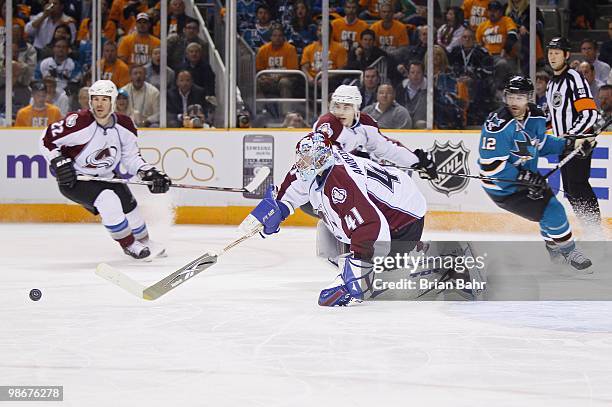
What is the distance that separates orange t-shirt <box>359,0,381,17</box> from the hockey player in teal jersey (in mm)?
2722

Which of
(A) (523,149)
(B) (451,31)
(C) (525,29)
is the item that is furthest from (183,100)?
(A) (523,149)

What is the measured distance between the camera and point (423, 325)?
4.04 metres

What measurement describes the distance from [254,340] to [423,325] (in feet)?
2.18

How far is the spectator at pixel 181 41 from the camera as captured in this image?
837 centimetres

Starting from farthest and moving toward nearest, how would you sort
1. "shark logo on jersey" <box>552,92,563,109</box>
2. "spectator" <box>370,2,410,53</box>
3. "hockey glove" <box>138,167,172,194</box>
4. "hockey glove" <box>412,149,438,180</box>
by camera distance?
"spectator" <box>370,2,410,53</box> → "hockey glove" <box>138,167,172,194</box> → "shark logo on jersey" <box>552,92,563,109</box> → "hockey glove" <box>412,149,438,180</box>

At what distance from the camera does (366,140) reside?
234 inches

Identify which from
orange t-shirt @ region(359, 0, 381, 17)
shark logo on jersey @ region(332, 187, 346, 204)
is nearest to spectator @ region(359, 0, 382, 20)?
orange t-shirt @ region(359, 0, 381, 17)

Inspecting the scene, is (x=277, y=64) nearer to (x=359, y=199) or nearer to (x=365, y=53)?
(x=365, y=53)

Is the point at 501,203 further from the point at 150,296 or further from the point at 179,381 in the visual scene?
the point at 179,381

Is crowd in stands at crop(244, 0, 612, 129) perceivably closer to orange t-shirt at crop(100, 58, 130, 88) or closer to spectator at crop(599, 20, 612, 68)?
spectator at crop(599, 20, 612, 68)

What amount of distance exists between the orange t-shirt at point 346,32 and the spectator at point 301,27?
0.16m

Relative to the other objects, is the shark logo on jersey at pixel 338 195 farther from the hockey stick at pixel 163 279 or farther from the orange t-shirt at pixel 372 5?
the orange t-shirt at pixel 372 5

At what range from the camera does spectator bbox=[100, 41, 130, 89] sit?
852cm

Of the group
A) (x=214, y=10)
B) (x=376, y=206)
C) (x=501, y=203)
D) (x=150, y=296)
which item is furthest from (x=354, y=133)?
(x=214, y=10)
